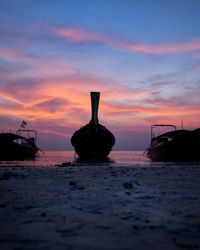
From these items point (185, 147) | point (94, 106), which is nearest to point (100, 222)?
point (185, 147)

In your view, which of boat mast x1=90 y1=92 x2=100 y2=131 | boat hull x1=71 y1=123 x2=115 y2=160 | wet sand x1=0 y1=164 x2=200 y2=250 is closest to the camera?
wet sand x1=0 y1=164 x2=200 y2=250

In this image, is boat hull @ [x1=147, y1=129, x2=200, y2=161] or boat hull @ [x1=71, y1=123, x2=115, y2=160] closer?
boat hull @ [x1=147, y1=129, x2=200, y2=161]

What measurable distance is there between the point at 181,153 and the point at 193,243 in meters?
44.4

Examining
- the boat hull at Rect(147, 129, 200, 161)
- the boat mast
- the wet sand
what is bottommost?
the wet sand

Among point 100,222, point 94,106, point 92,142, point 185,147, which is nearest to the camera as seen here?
point 100,222

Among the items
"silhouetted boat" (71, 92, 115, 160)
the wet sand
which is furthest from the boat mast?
the wet sand

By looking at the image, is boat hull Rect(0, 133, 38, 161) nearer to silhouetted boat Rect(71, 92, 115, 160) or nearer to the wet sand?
silhouetted boat Rect(71, 92, 115, 160)

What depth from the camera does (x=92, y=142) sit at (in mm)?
53250

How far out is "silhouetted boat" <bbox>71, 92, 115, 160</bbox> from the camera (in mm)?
53344

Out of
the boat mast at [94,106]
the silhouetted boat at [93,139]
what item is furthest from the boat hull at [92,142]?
the boat mast at [94,106]

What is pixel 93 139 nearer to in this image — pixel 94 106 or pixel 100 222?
pixel 94 106

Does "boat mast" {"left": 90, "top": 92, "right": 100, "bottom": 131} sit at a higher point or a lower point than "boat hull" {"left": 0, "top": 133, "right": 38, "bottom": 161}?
higher

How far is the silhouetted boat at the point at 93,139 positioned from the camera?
5334cm

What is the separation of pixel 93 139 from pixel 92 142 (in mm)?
478
